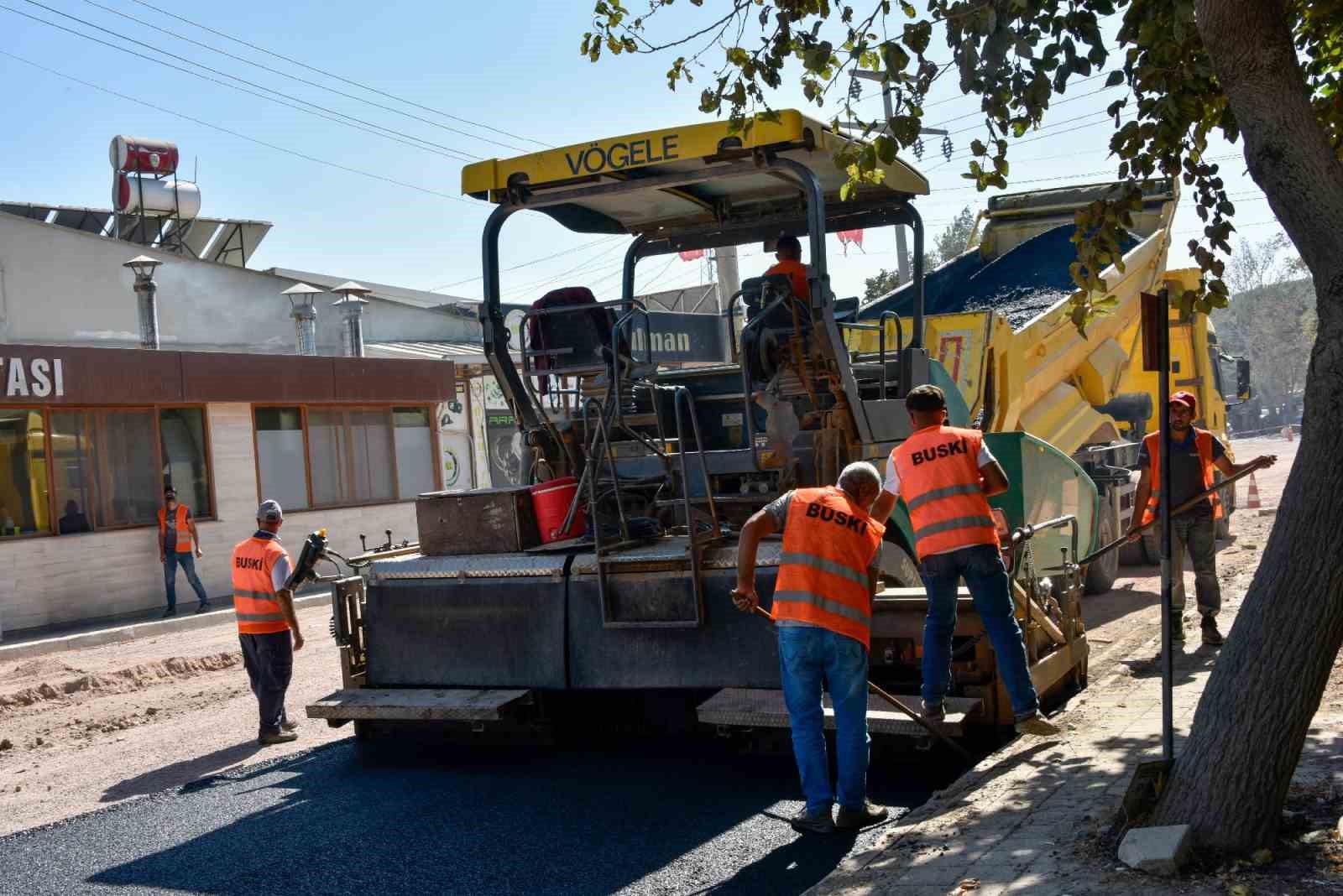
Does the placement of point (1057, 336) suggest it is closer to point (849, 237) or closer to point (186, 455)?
point (849, 237)

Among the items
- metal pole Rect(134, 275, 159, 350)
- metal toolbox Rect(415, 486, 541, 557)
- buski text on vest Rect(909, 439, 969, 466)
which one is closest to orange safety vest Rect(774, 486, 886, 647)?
buski text on vest Rect(909, 439, 969, 466)

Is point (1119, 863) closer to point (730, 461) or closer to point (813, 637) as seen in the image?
point (813, 637)

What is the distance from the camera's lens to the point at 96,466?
16.2 metres

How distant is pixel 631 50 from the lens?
659 cm

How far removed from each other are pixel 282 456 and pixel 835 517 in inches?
A: 583

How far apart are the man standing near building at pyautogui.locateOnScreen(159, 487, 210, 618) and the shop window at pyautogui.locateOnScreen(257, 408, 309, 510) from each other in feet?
7.19

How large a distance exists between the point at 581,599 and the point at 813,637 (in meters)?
1.48

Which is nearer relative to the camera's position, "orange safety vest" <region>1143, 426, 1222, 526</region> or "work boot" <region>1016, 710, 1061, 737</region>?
"work boot" <region>1016, 710, 1061, 737</region>

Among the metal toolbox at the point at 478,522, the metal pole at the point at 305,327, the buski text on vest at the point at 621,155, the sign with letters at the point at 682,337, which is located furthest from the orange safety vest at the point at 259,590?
the metal pole at the point at 305,327

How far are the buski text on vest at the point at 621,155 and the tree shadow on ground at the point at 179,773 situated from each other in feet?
12.1

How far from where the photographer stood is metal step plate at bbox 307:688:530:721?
20.1 ft

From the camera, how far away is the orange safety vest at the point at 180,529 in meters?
15.8

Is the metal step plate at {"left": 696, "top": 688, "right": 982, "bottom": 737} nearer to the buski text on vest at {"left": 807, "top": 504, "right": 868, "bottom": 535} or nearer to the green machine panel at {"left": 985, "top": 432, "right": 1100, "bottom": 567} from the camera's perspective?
the buski text on vest at {"left": 807, "top": 504, "right": 868, "bottom": 535}

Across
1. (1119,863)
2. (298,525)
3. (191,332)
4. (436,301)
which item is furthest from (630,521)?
(436,301)
